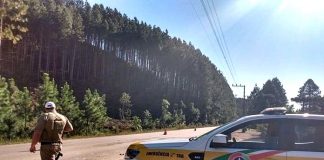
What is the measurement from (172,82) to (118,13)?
25025 mm

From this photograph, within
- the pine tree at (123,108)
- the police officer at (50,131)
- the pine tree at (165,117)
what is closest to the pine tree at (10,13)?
the police officer at (50,131)

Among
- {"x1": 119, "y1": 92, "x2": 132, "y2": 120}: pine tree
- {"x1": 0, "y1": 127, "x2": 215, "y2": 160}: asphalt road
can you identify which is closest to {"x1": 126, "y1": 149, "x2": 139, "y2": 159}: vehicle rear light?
{"x1": 0, "y1": 127, "x2": 215, "y2": 160}: asphalt road

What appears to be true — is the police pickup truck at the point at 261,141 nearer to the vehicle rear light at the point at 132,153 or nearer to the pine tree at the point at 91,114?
the vehicle rear light at the point at 132,153

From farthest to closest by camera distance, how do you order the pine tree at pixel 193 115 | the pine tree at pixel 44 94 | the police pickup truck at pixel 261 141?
the pine tree at pixel 193 115
the pine tree at pixel 44 94
the police pickup truck at pixel 261 141

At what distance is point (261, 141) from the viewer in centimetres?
783

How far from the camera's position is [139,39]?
115 meters

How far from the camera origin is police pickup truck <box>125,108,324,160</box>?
25.1 feet

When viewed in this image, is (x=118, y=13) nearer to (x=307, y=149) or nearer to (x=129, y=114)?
(x=129, y=114)

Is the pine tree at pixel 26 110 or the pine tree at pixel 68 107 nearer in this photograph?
the pine tree at pixel 26 110

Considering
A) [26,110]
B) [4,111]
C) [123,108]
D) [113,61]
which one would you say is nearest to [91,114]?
[26,110]

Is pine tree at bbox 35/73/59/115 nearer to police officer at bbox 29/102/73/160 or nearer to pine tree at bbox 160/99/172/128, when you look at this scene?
police officer at bbox 29/102/73/160

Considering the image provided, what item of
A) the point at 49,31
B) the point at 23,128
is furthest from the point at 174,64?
the point at 23,128

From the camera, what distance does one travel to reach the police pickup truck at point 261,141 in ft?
25.1

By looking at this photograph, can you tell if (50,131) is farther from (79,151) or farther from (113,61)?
(113,61)
